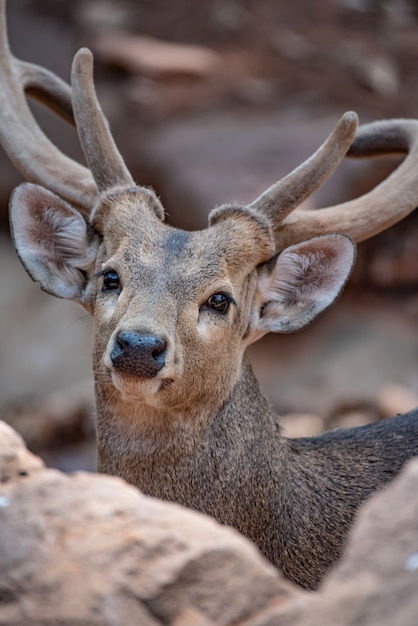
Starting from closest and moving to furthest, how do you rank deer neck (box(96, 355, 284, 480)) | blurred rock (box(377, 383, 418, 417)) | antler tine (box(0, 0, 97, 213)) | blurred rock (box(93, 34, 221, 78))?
1. deer neck (box(96, 355, 284, 480))
2. antler tine (box(0, 0, 97, 213))
3. blurred rock (box(377, 383, 418, 417))
4. blurred rock (box(93, 34, 221, 78))

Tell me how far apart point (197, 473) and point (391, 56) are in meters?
12.1

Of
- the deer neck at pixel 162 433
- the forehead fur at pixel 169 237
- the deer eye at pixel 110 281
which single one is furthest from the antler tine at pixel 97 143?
the deer neck at pixel 162 433

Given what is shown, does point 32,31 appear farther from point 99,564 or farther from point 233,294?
point 99,564

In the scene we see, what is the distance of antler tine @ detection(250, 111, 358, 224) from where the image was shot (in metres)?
5.81

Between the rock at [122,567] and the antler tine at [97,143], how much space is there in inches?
107

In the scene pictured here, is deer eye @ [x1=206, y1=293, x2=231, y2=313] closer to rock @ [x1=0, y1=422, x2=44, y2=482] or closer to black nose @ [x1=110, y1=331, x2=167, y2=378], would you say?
black nose @ [x1=110, y1=331, x2=167, y2=378]

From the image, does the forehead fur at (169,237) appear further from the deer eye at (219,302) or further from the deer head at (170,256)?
the deer eye at (219,302)

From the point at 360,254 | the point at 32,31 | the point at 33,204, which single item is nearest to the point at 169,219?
the point at 360,254

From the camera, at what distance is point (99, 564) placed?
3.39 meters

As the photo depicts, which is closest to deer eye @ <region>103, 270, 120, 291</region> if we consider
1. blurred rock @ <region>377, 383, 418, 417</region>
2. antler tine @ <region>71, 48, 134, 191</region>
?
antler tine @ <region>71, 48, 134, 191</region>

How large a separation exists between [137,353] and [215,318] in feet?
2.40

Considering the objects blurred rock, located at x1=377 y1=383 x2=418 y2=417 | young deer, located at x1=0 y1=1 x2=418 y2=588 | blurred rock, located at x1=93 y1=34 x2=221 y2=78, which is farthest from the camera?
blurred rock, located at x1=93 y1=34 x2=221 y2=78

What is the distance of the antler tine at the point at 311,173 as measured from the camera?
229 inches

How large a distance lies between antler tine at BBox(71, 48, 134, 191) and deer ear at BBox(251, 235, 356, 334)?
952mm
